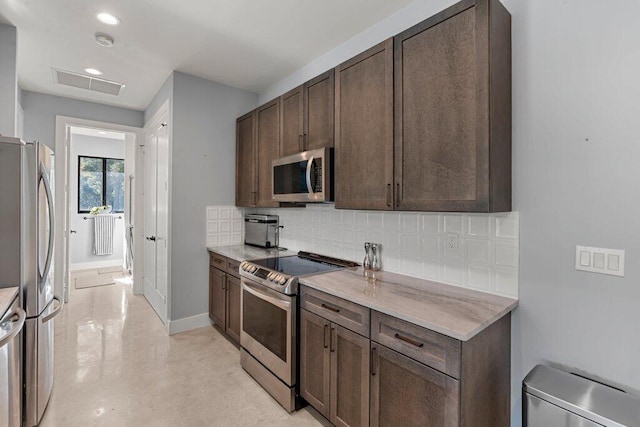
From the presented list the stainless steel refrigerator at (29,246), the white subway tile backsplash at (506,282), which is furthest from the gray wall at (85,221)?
the white subway tile backsplash at (506,282)

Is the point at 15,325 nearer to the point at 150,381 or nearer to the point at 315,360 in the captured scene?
the point at 150,381

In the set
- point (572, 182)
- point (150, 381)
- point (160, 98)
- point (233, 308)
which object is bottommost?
point (150, 381)

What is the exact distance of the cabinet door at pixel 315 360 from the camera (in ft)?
6.07

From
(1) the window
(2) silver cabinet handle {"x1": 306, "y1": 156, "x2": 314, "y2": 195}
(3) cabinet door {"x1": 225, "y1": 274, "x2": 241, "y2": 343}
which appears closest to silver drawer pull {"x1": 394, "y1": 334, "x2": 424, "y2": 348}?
(2) silver cabinet handle {"x1": 306, "y1": 156, "x2": 314, "y2": 195}

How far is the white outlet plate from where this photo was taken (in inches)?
75.5

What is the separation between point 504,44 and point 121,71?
352 cm

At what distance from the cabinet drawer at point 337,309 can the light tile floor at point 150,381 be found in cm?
74

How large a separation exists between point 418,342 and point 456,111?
3.71 ft

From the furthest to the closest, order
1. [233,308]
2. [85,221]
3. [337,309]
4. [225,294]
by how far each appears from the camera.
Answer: [85,221]
[225,294]
[233,308]
[337,309]

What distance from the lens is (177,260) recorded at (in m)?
3.31

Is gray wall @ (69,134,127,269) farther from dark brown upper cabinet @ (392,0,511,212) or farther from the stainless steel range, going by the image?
dark brown upper cabinet @ (392,0,511,212)

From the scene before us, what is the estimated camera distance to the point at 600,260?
4.59ft

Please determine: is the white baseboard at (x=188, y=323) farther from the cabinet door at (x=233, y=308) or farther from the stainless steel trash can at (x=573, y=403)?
the stainless steel trash can at (x=573, y=403)

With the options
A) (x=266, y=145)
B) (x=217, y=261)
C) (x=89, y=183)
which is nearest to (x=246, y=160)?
(x=266, y=145)
